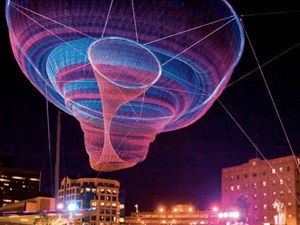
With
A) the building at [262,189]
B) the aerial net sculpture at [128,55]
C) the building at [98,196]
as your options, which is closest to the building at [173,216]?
the building at [98,196]

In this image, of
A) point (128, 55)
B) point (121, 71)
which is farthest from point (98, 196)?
point (128, 55)

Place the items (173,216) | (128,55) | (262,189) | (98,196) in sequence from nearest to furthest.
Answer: (128,55)
(262,189)
(173,216)
(98,196)

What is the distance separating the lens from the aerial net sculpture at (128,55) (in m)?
23.2

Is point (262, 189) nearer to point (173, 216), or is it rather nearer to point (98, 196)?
point (173, 216)

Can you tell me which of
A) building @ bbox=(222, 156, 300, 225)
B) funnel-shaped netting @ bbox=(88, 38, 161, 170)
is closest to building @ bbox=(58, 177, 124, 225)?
building @ bbox=(222, 156, 300, 225)

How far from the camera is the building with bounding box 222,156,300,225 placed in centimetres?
10544

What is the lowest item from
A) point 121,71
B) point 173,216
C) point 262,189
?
point 173,216

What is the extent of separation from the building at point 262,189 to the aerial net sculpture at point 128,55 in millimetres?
75984

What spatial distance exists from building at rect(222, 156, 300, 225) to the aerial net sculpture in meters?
76.0

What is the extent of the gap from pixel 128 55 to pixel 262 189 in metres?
94.1

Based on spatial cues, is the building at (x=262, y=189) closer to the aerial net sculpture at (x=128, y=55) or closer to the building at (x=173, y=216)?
the building at (x=173, y=216)

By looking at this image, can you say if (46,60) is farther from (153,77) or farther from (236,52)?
(236,52)

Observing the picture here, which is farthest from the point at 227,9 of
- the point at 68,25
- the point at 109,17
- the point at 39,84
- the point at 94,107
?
the point at 94,107

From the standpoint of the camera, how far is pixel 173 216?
149125mm
